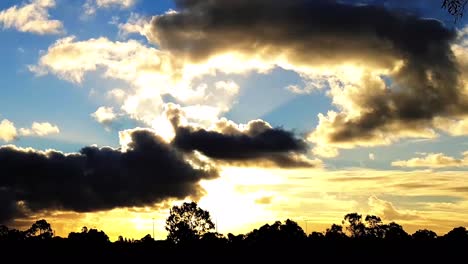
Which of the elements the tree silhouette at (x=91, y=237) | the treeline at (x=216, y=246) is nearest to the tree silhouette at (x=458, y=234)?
the treeline at (x=216, y=246)

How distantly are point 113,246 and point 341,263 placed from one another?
5952cm

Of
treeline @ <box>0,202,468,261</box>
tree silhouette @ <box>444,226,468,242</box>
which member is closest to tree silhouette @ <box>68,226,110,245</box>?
treeline @ <box>0,202,468,261</box>

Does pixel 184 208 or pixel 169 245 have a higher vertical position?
pixel 184 208

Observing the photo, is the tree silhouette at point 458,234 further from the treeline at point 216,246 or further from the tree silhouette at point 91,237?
the tree silhouette at point 91,237

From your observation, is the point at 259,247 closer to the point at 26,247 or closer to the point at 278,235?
the point at 278,235

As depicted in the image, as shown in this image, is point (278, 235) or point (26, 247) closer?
point (26, 247)

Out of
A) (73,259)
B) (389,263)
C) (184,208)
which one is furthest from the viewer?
(184,208)

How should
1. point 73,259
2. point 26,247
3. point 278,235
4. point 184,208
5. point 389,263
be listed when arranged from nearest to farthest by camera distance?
point 389,263, point 73,259, point 26,247, point 184,208, point 278,235

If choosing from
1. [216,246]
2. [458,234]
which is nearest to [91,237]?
[216,246]

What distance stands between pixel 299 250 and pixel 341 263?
57.2 feet

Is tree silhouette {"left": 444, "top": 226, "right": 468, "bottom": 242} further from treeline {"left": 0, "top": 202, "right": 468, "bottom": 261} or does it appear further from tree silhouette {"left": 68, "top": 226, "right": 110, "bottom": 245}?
tree silhouette {"left": 68, "top": 226, "right": 110, "bottom": 245}

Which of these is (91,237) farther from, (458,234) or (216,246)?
(458,234)

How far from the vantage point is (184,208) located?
545 ft

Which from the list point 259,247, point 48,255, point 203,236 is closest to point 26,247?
point 48,255
